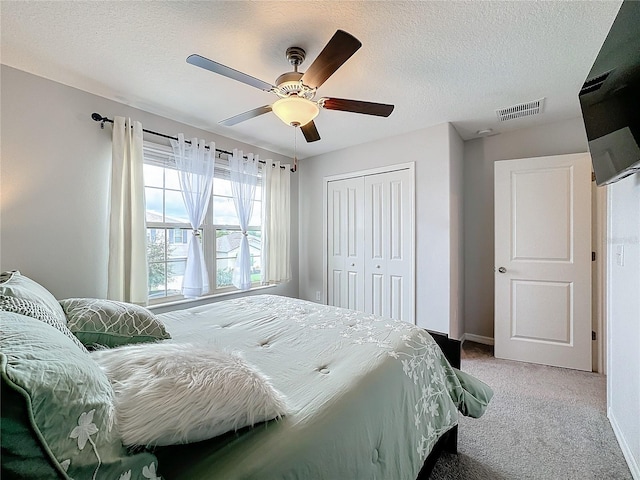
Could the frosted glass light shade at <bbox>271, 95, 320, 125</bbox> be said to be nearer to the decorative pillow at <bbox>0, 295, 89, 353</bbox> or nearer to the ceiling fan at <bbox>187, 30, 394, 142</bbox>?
the ceiling fan at <bbox>187, 30, 394, 142</bbox>

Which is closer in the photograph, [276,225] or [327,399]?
[327,399]

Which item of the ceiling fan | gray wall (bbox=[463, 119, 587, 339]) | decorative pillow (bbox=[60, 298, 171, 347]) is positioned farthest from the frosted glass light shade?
gray wall (bbox=[463, 119, 587, 339])

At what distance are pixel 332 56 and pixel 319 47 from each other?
44cm

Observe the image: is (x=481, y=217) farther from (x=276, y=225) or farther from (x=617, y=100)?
(x=276, y=225)

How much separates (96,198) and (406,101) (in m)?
2.72

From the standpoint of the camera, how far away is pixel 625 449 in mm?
1581

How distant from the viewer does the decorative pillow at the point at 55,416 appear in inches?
17.4

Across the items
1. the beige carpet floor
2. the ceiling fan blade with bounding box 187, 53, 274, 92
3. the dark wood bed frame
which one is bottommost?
the beige carpet floor

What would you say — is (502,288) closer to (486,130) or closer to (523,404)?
(523,404)

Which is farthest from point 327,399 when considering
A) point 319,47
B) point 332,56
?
point 319,47

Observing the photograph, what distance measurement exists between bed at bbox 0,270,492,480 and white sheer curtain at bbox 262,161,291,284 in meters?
1.63

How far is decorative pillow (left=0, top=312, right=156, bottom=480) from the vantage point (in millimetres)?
442

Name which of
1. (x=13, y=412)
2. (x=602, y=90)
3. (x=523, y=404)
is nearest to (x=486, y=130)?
(x=602, y=90)

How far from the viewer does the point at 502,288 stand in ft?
9.86
